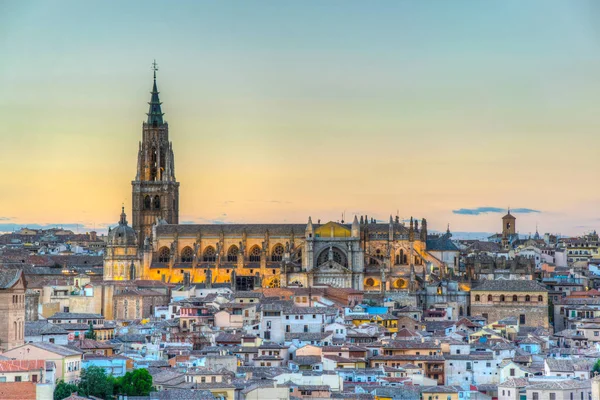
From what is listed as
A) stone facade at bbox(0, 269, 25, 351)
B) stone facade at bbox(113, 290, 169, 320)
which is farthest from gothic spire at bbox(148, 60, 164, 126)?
stone facade at bbox(0, 269, 25, 351)

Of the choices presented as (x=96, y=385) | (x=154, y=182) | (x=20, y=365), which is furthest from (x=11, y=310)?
(x=154, y=182)

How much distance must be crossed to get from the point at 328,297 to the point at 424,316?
682 centimetres

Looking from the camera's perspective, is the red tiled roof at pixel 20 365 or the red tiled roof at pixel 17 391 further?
the red tiled roof at pixel 20 365

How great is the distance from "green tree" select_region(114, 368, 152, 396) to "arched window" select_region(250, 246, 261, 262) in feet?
215

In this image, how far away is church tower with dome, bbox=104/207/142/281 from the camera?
445ft

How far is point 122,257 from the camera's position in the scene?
137000 mm

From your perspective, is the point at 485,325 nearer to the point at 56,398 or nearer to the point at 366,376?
the point at 366,376

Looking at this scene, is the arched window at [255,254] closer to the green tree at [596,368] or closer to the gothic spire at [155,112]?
the gothic spire at [155,112]

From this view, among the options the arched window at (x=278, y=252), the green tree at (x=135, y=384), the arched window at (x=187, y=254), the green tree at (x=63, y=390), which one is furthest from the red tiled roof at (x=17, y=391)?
the arched window at (x=187, y=254)

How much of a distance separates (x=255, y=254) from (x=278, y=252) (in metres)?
2.06

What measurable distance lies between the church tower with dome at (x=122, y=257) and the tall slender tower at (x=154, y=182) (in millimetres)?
10882

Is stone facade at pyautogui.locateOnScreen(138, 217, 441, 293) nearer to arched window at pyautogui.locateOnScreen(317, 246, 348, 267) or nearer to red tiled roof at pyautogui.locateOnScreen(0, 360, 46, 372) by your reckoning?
arched window at pyautogui.locateOnScreen(317, 246, 348, 267)

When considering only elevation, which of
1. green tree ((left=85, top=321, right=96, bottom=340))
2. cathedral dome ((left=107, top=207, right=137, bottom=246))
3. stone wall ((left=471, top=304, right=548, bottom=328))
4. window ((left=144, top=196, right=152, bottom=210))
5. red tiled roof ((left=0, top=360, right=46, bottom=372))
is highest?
window ((left=144, top=196, right=152, bottom=210))

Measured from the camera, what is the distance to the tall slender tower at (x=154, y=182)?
496ft
